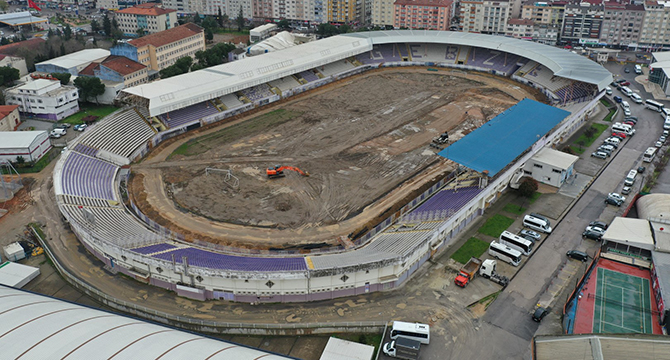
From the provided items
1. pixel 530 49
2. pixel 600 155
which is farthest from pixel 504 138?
pixel 530 49

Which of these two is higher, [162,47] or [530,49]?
[530,49]

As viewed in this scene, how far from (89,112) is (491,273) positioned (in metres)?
A: 43.0

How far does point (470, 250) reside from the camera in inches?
1211

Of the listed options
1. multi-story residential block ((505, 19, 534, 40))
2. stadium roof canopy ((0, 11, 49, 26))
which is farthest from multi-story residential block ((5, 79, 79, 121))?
multi-story residential block ((505, 19, 534, 40))

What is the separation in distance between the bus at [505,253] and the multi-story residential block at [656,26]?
6329 centimetres

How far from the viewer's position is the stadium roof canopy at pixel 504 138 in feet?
116

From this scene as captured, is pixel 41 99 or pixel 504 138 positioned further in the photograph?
pixel 41 99

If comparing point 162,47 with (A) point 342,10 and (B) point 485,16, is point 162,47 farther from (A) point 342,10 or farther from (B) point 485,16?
(B) point 485,16

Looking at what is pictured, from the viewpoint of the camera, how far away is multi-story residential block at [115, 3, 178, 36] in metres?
87.8

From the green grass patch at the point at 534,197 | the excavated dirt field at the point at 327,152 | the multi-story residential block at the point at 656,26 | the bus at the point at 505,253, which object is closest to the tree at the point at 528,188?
the green grass patch at the point at 534,197

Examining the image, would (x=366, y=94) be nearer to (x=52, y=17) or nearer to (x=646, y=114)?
(x=646, y=114)

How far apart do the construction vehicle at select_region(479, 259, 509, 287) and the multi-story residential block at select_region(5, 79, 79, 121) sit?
42472mm

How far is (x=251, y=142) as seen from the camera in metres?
45.4

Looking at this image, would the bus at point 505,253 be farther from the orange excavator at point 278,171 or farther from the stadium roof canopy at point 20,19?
the stadium roof canopy at point 20,19
